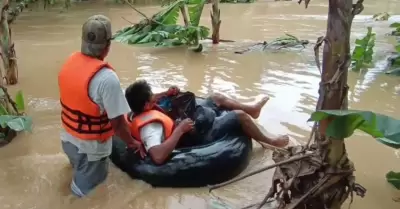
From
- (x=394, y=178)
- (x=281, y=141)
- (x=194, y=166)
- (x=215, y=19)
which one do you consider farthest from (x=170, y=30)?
(x=394, y=178)

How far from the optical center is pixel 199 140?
4.36 m

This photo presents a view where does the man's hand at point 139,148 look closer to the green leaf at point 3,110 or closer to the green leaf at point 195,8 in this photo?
the green leaf at point 3,110

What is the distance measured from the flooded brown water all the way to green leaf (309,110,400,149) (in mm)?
897

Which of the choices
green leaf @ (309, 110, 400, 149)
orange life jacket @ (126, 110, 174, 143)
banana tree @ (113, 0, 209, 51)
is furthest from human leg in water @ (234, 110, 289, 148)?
banana tree @ (113, 0, 209, 51)

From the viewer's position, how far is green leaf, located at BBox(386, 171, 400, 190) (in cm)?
389

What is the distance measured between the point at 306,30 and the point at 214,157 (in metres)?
7.11

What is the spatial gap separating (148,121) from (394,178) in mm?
1968

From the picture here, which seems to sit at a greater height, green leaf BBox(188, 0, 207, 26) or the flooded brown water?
green leaf BBox(188, 0, 207, 26)

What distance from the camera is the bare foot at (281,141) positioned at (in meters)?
4.57

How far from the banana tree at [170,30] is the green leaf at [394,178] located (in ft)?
16.8

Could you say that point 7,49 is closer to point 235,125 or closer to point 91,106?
point 91,106

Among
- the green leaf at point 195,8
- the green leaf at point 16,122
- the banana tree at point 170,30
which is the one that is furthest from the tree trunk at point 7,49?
the green leaf at point 195,8

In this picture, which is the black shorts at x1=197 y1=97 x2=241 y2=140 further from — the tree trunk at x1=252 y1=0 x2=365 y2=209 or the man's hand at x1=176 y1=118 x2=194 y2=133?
the tree trunk at x1=252 y1=0 x2=365 y2=209

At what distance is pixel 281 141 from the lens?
462 cm
